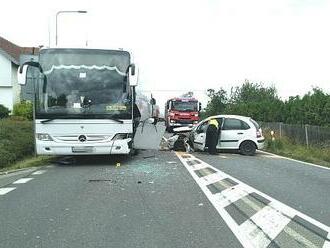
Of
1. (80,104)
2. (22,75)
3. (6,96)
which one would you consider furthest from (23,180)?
(6,96)

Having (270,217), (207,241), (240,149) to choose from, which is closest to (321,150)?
Answer: (240,149)

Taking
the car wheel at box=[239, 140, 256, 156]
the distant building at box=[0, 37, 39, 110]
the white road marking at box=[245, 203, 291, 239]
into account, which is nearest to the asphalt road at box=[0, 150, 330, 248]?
the white road marking at box=[245, 203, 291, 239]

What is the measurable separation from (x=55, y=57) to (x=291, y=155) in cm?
1165

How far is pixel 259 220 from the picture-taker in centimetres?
892

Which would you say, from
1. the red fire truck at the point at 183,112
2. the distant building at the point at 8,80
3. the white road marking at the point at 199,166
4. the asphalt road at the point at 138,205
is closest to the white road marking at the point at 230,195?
the asphalt road at the point at 138,205

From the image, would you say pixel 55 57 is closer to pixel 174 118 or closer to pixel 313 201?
pixel 313 201

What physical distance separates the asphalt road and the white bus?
0.72 meters

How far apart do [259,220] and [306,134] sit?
2088 cm

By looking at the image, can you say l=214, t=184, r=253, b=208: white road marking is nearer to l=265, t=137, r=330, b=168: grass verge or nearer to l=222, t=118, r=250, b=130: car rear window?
l=265, t=137, r=330, b=168: grass verge

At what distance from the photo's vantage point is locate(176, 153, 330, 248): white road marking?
7711mm

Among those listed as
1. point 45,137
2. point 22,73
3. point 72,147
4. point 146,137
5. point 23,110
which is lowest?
point 23,110

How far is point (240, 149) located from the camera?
941 inches

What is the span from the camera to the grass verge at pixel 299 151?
2294 cm

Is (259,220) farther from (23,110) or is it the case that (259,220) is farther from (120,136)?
(23,110)
